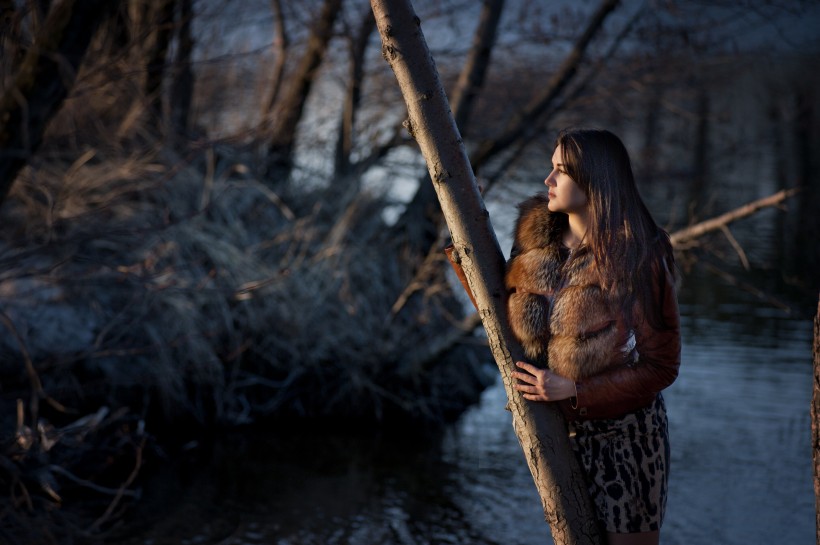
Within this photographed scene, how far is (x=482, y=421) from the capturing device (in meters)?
7.71

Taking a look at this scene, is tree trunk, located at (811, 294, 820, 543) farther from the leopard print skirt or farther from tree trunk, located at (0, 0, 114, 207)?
tree trunk, located at (0, 0, 114, 207)

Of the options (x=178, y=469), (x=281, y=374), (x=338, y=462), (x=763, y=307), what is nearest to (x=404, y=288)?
(x=281, y=374)

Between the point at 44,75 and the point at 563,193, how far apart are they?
3.13m

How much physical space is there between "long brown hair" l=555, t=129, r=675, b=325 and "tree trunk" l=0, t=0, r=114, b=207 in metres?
3.03

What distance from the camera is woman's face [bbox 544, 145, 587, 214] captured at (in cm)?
259

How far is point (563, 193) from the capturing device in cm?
260

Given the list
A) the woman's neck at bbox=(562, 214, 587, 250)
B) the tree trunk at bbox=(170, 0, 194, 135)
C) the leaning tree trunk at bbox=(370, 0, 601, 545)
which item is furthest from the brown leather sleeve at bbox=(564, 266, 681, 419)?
the tree trunk at bbox=(170, 0, 194, 135)


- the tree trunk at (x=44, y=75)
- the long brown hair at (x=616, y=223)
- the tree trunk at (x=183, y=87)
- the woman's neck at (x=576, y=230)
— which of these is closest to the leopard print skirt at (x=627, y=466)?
the long brown hair at (x=616, y=223)

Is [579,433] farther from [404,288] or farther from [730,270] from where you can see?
[730,270]

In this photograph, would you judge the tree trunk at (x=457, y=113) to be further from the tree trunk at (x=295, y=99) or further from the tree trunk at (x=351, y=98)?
the tree trunk at (x=295, y=99)

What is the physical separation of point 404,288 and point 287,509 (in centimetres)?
252

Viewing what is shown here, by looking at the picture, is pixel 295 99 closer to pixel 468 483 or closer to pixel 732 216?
pixel 468 483

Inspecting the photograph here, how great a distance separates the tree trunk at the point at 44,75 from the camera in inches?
187

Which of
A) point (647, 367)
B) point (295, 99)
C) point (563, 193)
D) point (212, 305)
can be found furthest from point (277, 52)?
point (647, 367)
